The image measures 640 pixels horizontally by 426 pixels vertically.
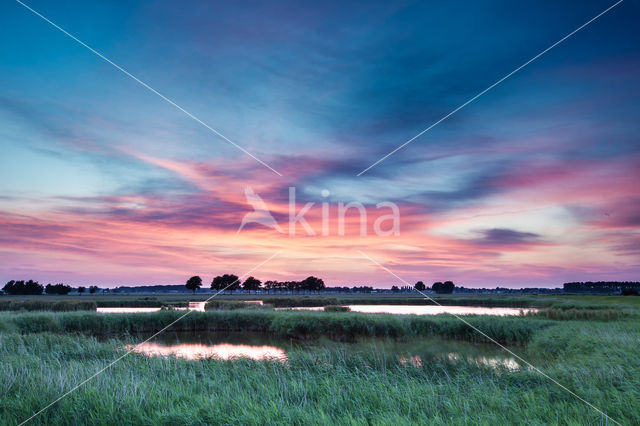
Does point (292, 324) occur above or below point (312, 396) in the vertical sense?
below

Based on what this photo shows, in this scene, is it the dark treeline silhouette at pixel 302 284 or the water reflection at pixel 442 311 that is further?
the dark treeline silhouette at pixel 302 284

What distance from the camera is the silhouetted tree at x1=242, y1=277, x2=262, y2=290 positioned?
14100 centimetres

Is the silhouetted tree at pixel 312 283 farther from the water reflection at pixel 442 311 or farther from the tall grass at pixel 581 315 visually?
the tall grass at pixel 581 315

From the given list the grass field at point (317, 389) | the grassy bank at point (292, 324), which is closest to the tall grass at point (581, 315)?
the grassy bank at point (292, 324)

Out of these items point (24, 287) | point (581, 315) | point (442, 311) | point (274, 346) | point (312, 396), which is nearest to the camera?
point (312, 396)

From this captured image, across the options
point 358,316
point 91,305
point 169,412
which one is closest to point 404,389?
point 169,412

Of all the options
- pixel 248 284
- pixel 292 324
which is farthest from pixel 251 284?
pixel 292 324

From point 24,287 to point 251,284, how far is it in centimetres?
6605

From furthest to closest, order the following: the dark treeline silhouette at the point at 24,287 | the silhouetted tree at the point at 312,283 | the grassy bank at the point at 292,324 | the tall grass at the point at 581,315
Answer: the silhouetted tree at the point at 312,283, the dark treeline silhouette at the point at 24,287, the tall grass at the point at 581,315, the grassy bank at the point at 292,324

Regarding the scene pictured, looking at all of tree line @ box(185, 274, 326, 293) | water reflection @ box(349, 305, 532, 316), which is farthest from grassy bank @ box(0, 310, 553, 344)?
tree line @ box(185, 274, 326, 293)

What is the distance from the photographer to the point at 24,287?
112625 mm

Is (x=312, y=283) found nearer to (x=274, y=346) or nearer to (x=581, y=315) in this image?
(x=581, y=315)

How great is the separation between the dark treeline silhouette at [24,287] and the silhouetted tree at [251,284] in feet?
198

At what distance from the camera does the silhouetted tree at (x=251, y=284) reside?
141 meters
